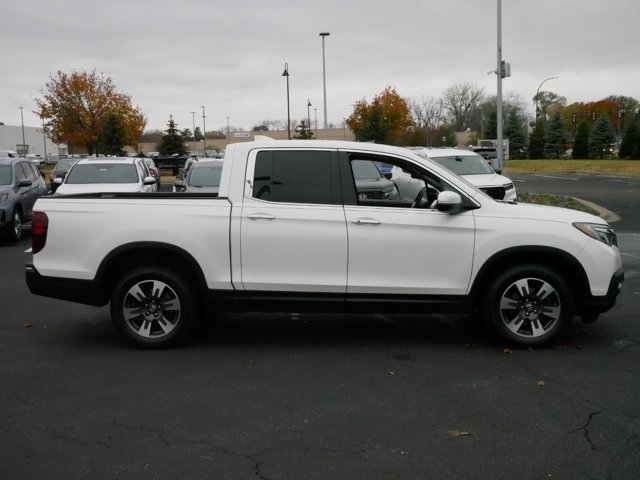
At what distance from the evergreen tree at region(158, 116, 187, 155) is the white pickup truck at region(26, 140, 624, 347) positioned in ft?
177

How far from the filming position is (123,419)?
4.59 m

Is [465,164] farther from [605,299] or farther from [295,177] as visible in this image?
[295,177]

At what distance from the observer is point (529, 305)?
6191 millimetres

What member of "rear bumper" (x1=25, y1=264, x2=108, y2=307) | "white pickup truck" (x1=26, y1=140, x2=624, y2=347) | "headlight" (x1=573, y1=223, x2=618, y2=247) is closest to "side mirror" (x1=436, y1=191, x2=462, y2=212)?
"white pickup truck" (x1=26, y1=140, x2=624, y2=347)

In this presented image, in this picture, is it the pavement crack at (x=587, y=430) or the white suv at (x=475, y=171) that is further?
the white suv at (x=475, y=171)

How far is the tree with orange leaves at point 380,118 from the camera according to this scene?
149 ft

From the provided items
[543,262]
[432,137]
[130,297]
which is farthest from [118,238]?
[432,137]

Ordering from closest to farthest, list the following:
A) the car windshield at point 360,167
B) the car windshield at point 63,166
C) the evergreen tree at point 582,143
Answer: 1. the car windshield at point 360,167
2. the car windshield at point 63,166
3. the evergreen tree at point 582,143

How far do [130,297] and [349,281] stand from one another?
2.02m

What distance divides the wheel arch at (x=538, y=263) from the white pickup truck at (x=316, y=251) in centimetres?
1

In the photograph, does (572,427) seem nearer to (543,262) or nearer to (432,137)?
(543,262)

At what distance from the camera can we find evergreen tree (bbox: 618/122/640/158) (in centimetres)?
5697

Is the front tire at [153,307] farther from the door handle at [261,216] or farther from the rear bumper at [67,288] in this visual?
the door handle at [261,216]

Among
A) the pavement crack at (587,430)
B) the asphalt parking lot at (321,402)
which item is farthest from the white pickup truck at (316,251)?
the pavement crack at (587,430)
